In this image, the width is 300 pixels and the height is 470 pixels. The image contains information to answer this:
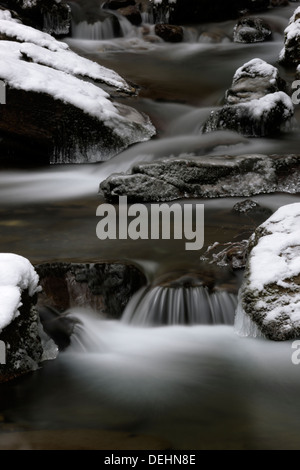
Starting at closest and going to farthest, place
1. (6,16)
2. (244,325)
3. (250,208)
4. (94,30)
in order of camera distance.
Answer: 1. (244,325)
2. (250,208)
3. (6,16)
4. (94,30)

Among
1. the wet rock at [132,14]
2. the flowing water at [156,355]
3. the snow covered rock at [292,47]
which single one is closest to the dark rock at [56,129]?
the flowing water at [156,355]

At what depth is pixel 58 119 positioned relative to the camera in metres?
8.53

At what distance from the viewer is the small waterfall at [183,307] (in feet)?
14.5

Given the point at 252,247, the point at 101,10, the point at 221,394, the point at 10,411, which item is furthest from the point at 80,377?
the point at 101,10

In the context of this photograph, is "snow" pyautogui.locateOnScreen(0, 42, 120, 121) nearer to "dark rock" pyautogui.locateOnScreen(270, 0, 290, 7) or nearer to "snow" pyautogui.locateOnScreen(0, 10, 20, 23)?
"snow" pyautogui.locateOnScreen(0, 10, 20, 23)

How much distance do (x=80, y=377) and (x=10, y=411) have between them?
553 mm

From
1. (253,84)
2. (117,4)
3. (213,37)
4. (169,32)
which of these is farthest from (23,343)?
(117,4)

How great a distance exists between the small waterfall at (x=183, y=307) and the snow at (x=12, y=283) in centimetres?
97

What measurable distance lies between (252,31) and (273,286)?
11609mm

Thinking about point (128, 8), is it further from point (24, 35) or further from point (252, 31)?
point (24, 35)

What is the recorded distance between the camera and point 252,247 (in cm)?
461

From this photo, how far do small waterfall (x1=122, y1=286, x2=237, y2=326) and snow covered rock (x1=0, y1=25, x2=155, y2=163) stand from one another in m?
4.38

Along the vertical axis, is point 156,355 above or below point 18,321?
below
